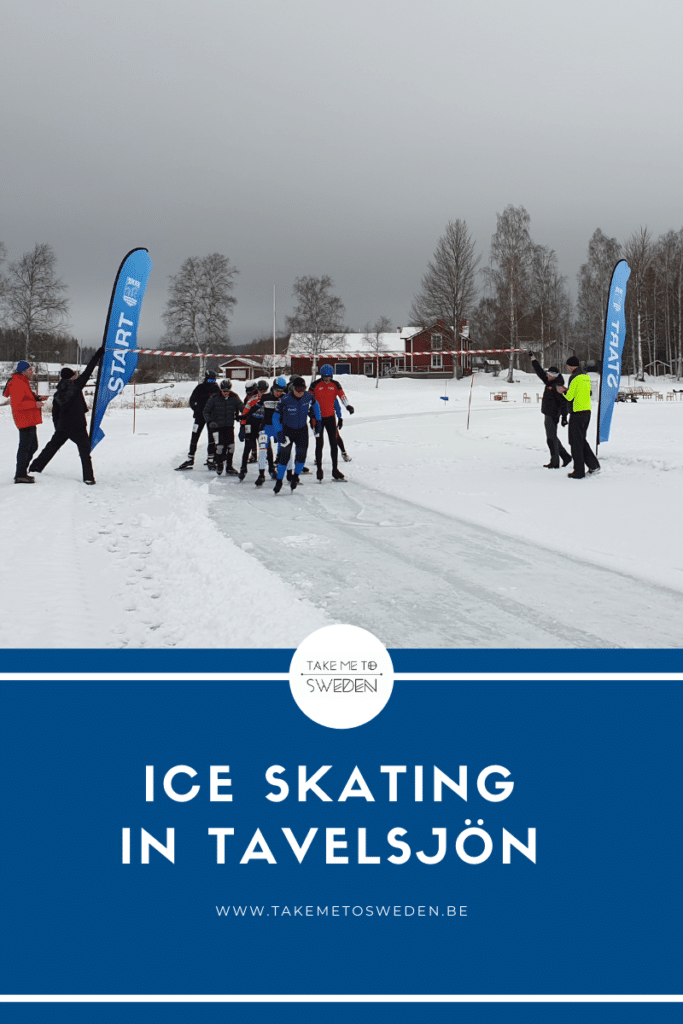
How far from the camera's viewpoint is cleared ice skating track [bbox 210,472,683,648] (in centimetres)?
477

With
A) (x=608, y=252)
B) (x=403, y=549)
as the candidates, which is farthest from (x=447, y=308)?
(x=403, y=549)

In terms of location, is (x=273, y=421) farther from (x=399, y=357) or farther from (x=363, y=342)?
(x=363, y=342)

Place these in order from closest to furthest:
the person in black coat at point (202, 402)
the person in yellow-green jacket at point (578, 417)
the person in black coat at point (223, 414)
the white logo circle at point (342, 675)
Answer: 1. the white logo circle at point (342, 675)
2. the person in yellow-green jacket at point (578, 417)
3. the person in black coat at point (223, 414)
4. the person in black coat at point (202, 402)

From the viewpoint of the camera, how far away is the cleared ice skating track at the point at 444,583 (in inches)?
188

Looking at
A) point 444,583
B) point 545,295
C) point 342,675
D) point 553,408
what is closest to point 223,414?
point 553,408

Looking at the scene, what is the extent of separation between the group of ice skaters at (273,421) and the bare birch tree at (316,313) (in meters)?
55.6

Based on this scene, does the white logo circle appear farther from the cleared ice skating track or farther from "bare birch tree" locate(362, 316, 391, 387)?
"bare birch tree" locate(362, 316, 391, 387)

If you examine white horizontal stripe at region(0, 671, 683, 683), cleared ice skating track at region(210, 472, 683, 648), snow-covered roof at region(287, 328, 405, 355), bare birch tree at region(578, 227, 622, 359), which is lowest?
cleared ice skating track at region(210, 472, 683, 648)

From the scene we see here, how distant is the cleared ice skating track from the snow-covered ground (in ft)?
0.07

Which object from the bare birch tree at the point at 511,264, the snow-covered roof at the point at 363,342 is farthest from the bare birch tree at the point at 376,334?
the bare birch tree at the point at 511,264

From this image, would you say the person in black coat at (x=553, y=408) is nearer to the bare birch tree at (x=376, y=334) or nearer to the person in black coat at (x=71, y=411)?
the person in black coat at (x=71, y=411)

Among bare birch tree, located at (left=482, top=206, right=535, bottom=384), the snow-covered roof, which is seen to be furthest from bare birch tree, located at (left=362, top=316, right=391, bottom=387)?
bare birch tree, located at (left=482, top=206, right=535, bottom=384)

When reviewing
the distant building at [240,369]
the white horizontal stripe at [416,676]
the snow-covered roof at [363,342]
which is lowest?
the white horizontal stripe at [416,676]

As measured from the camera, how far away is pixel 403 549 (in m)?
7.18
